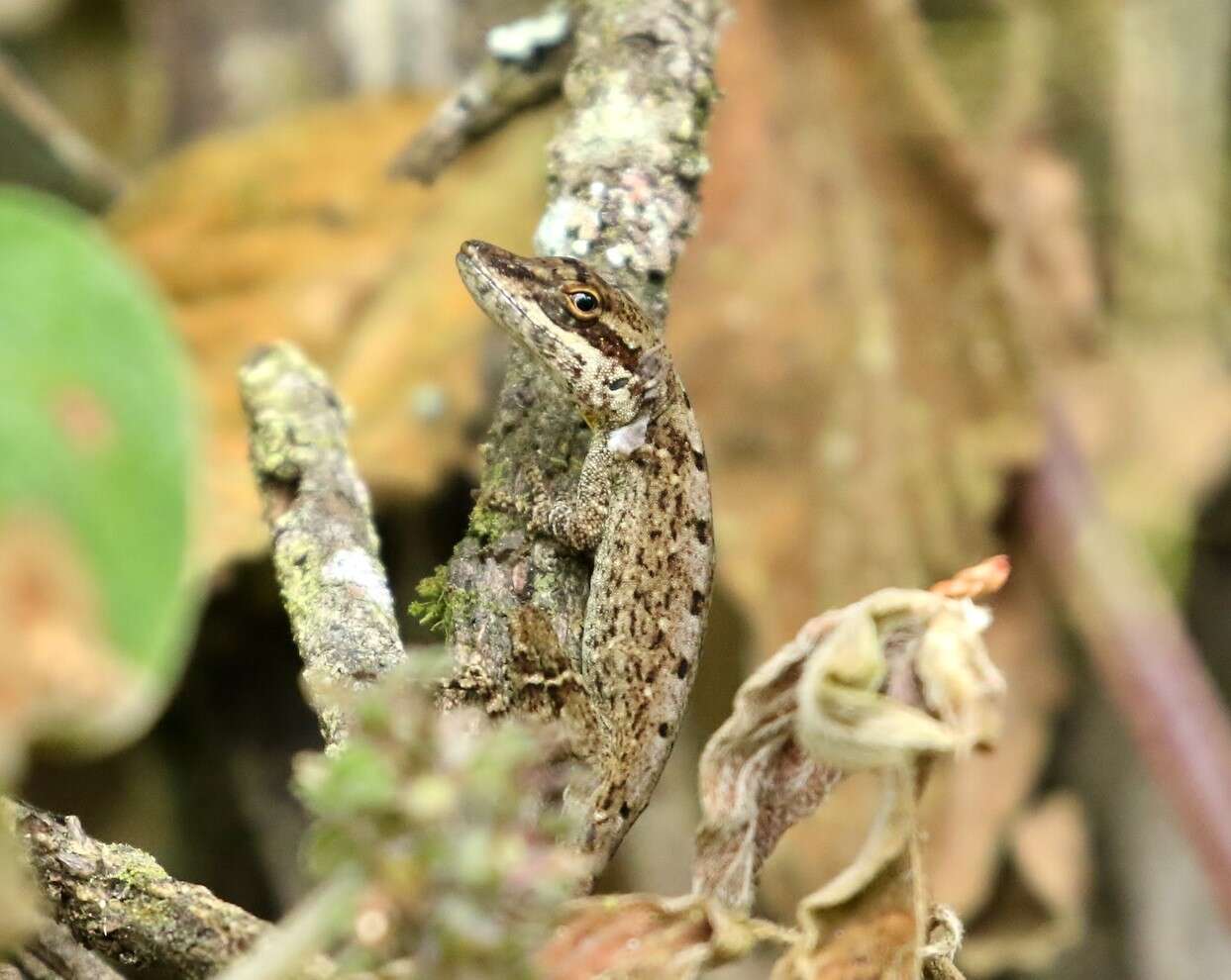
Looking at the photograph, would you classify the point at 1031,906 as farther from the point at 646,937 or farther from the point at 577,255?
the point at 646,937

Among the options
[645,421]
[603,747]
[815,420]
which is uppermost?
[815,420]

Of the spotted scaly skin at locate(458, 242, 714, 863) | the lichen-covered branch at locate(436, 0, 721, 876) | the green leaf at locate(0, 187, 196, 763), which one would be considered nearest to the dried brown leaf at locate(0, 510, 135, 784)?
the green leaf at locate(0, 187, 196, 763)

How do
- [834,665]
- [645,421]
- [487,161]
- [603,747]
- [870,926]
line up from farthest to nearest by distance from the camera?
[487,161] < [645,421] < [603,747] < [870,926] < [834,665]

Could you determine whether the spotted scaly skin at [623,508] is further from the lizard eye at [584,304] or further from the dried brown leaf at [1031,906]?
the dried brown leaf at [1031,906]

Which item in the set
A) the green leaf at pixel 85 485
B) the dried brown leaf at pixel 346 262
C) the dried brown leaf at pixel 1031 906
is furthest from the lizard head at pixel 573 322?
the dried brown leaf at pixel 1031 906

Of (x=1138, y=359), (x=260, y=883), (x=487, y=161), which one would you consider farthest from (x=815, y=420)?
(x=260, y=883)

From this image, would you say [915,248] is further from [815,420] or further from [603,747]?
[603,747]

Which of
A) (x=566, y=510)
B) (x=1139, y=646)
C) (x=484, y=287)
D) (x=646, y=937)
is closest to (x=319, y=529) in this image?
(x=566, y=510)
